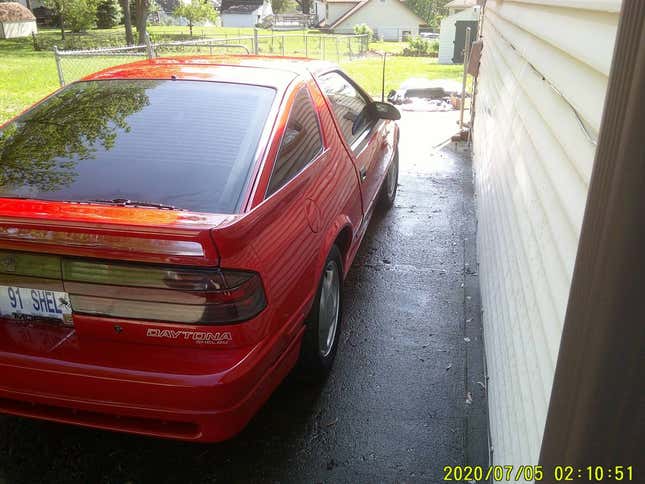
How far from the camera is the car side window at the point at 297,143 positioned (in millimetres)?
2586

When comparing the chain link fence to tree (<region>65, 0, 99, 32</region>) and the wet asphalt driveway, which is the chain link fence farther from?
tree (<region>65, 0, 99, 32</region>)

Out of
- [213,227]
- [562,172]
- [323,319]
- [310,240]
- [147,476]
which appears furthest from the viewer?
[323,319]

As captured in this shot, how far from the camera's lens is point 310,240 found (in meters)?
2.69

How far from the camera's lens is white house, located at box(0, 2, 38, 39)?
41500 millimetres

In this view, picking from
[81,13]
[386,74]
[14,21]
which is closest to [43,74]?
[386,74]

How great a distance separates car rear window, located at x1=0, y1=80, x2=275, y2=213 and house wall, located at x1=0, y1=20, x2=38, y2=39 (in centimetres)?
4665

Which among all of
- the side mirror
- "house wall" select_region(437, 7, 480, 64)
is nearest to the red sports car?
the side mirror

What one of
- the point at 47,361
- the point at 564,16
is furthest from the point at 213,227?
the point at 564,16

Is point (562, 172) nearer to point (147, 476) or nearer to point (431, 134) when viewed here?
point (147, 476)

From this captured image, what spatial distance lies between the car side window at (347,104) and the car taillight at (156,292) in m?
1.89

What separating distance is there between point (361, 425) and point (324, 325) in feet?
1.90

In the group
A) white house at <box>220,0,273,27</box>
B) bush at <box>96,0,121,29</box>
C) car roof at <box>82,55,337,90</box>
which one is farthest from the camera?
white house at <box>220,0,273,27</box>

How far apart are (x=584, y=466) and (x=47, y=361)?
1.87 m

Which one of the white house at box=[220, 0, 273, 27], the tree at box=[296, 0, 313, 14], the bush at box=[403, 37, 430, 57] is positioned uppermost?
the tree at box=[296, 0, 313, 14]
